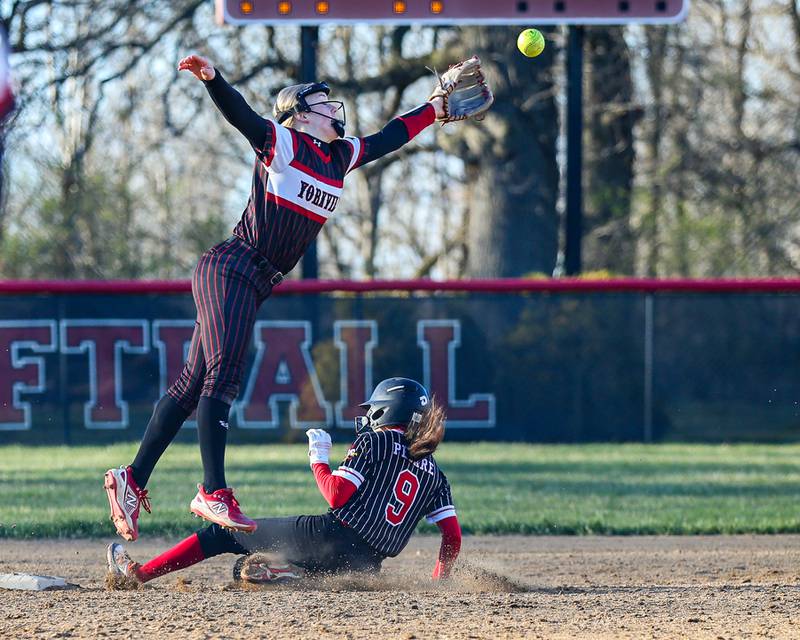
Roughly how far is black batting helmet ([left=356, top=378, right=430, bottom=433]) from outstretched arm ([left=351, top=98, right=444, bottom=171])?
955 mm

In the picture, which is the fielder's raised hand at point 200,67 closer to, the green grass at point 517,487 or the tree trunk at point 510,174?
the green grass at point 517,487

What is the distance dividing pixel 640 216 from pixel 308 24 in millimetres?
10429

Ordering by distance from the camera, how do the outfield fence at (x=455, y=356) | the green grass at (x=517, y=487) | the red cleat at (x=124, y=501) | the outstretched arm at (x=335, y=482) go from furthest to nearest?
the outfield fence at (x=455, y=356) → the green grass at (x=517, y=487) → the red cleat at (x=124, y=501) → the outstretched arm at (x=335, y=482)

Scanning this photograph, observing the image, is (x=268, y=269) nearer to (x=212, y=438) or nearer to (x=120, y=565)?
(x=212, y=438)

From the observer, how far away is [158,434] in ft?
15.8

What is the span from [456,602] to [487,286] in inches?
283

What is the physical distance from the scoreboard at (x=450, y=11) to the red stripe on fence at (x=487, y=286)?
2433 mm

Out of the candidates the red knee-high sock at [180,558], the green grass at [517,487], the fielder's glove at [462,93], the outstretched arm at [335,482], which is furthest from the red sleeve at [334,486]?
the green grass at [517,487]

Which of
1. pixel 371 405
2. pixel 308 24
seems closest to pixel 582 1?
pixel 308 24

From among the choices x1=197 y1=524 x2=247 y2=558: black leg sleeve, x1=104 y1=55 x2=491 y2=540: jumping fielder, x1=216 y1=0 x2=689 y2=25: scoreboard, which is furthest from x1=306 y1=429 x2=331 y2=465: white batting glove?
x1=216 y1=0 x2=689 y2=25: scoreboard

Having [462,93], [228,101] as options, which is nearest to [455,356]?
[462,93]

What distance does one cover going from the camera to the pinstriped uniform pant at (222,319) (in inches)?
183

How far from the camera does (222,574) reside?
18.7 ft

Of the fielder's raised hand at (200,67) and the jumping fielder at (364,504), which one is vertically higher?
the fielder's raised hand at (200,67)
